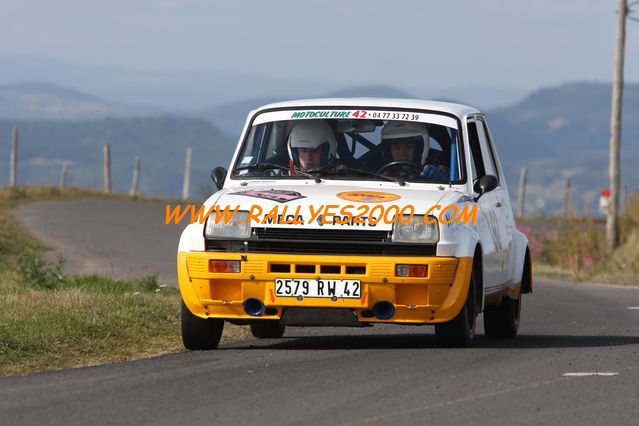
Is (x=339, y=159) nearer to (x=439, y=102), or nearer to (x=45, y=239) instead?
(x=439, y=102)

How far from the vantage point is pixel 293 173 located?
36.6 ft

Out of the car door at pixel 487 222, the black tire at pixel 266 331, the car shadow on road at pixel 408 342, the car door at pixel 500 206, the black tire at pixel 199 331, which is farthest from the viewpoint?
the black tire at pixel 266 331

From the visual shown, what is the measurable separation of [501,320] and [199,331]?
2.97 m

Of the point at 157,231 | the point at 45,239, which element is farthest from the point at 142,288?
the point at 157,231

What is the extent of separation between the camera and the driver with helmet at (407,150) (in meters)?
11.1

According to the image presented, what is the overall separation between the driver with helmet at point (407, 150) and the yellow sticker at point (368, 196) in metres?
0.71

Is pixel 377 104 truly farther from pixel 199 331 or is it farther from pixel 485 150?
pixel 199 331

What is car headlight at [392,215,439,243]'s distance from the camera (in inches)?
385

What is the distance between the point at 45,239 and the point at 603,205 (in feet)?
58.0

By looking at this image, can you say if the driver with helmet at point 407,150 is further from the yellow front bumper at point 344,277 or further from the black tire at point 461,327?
the yellow front bumper at point 344,277

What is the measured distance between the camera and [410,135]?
11.3 meters

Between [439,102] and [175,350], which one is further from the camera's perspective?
[439,102]

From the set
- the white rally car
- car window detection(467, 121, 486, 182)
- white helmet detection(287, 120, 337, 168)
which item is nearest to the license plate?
Result: the white rally car
